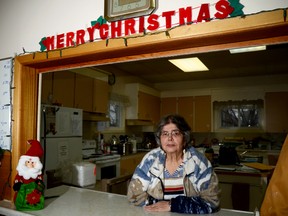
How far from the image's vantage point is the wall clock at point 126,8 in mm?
1309

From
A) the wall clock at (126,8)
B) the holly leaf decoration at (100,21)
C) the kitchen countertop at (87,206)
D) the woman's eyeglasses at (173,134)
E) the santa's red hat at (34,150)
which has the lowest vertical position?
the kitchen countertop at (87,206)

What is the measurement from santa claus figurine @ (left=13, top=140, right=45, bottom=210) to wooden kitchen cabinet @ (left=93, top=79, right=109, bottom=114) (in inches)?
114

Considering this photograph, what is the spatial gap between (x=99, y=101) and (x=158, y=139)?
275cm

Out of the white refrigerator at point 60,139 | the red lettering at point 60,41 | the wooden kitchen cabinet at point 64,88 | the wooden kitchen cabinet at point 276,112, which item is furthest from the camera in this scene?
the wooden kitchen cabinet at point 276,112

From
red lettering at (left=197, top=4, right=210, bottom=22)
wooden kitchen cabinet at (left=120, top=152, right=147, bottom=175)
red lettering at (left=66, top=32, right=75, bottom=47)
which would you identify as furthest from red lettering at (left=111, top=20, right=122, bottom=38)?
wooden kitchen cabinet at (left=120, top=152, right=147, bottom=175)

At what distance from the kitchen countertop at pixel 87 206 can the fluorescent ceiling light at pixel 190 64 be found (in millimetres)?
3131

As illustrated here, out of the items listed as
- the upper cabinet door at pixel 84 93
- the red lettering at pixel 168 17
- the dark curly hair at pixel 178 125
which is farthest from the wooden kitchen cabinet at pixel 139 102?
the red lettering at pixel 168 17

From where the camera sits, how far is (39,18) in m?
1.66

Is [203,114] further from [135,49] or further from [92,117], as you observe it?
[135,49]

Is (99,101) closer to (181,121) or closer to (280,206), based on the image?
(181,121)

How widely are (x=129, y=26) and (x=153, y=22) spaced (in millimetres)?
135

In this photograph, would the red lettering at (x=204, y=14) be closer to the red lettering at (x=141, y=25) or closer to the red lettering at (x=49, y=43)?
the red lettering at (x=141, y=25)

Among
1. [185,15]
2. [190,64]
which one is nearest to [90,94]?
[190,64]

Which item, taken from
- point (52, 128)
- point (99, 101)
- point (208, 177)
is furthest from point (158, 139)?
point (99, 101)
